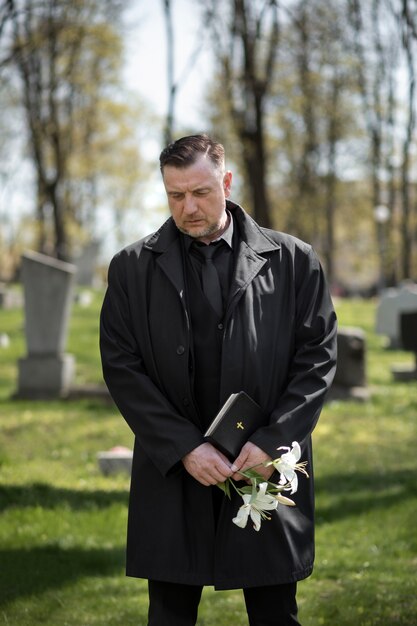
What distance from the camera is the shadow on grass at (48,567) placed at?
5.51 meters

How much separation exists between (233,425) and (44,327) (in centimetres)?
1087

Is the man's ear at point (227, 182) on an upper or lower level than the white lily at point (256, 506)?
upper

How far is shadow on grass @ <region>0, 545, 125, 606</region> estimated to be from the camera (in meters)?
5.51

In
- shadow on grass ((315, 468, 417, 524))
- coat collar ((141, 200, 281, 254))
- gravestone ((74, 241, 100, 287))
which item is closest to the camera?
coat collar ((141, 200, 281, 254))

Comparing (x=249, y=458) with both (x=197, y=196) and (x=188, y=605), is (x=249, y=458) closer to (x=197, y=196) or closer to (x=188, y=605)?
(x=188, y=605)

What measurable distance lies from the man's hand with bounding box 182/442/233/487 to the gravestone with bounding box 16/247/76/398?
10.5 metres

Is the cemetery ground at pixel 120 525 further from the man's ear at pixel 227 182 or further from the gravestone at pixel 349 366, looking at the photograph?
the man's ear at pixel 227 182

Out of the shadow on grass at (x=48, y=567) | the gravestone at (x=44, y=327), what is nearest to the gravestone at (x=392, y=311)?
the gravestone at (x=44, y=327)

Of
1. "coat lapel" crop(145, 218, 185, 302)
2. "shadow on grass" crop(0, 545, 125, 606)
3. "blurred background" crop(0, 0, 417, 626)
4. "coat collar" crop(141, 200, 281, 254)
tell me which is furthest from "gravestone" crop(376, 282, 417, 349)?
"coat lapel" crop(145, 218, 185, 302)

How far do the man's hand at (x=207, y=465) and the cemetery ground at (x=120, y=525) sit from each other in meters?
0.23

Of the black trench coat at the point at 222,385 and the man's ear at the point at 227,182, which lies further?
the man's ear at the point at 227,182

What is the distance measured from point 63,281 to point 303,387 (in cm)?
1055

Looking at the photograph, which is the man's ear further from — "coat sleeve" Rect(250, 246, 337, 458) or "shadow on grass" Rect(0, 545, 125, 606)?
"shadow on grass" Rect(0, 545, 125, 606)

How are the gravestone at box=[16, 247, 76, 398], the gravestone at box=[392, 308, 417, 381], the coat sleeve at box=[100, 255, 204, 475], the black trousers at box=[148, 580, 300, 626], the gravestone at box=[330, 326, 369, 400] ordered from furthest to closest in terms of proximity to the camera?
the gravestone at box=[392, 308, 417, 381] < the gravestone at box=[16, 247, 76, 398] < the gravestone at box=[330, 326, 369, 400] < the black trousers at box=[148, 580, 300, 626] < the coat sleeve at box=[100, 255, 204, 475]
